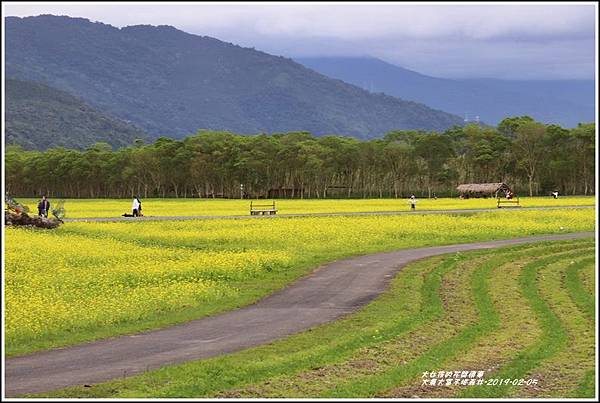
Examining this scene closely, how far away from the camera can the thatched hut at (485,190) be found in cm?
12762

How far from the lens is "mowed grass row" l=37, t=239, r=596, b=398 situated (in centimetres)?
1419

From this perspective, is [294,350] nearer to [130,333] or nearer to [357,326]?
[357,326]

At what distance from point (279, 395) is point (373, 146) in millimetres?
142264

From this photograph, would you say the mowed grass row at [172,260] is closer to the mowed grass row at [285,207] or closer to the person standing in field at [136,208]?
the person standing in field at [136,208]

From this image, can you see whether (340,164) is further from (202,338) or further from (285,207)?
(202,338)

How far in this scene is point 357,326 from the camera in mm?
19875

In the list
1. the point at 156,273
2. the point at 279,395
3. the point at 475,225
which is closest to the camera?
the point at 279,395

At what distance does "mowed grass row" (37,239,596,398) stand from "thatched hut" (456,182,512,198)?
103545mm

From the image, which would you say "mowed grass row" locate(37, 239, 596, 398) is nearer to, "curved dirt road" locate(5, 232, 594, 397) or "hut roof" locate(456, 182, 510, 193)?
"curved dirt road" locate(5, 232, 594, 397)

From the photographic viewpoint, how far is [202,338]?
61.3 ft

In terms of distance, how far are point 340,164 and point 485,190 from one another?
34115 millimetres

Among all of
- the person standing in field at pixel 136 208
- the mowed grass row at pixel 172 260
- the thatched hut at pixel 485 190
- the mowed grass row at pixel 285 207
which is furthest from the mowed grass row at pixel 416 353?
the thatched hut at pixel 485 190

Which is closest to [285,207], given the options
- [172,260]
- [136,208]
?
[136,208]

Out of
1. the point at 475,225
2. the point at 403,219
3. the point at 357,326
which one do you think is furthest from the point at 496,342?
the point at 403,219
